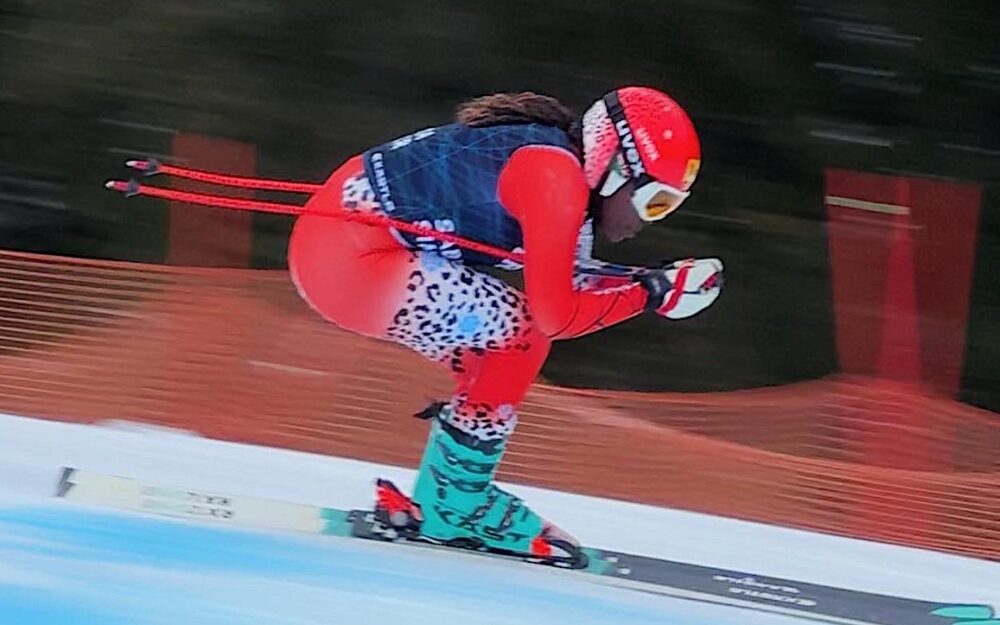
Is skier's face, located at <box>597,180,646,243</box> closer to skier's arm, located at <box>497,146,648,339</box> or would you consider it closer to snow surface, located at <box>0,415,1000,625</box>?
skier's arm, located at <box>497,146,648,339</box>

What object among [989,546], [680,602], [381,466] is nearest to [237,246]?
[381,466]

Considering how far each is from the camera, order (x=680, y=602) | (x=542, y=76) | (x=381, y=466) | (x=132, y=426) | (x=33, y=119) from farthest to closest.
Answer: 1. (x=33, y=119)
2. (x=542, y=76)
3. (x=132, y=426)
4. (x=381, y=466)
5. (x=680, y=602)

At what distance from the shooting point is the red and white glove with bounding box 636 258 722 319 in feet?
4.43

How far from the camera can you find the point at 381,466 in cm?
163

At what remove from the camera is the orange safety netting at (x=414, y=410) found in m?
1.66

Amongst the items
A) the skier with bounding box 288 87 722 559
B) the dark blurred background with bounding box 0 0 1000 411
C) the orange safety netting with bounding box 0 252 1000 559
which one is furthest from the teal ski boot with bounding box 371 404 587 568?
the dark blurred background with bounding box 0 0 1000 411

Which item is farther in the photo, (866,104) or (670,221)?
(866,104)

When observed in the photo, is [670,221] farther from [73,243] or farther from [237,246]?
[73,243]

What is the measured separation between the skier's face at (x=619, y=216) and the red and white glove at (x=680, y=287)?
0.05 meters

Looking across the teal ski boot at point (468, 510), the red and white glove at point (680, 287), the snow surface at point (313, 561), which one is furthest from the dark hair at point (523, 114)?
the snow surface at point (313, 561)

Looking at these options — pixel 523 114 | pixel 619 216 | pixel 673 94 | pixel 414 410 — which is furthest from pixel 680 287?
pixel 673 94

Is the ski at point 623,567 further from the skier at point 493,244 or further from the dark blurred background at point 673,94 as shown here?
the dark blurred background at point 673,94

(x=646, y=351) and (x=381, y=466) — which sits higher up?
(x=646, y=351)

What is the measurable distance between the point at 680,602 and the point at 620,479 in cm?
29
